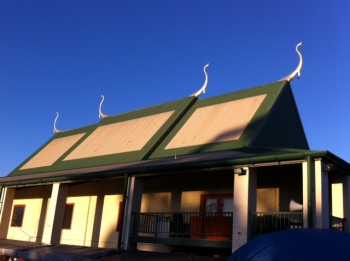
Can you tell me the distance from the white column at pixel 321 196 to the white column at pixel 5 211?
17010 mm

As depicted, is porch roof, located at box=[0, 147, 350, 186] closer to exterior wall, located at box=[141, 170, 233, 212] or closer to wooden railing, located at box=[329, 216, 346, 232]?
exterior wall, located at box=[141, 170, 233, 212]

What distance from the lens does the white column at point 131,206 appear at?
55.4 feet

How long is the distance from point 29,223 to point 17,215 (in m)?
1.81

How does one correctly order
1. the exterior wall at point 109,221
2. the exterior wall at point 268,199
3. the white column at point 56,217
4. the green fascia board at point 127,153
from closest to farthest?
the exterior wall at point 268,199
the white column at point 56,217
the exterior wall at point 109,221
the green fascia board at point 127,153

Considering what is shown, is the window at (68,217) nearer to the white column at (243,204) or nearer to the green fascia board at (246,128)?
the green fascia board at (246,128)

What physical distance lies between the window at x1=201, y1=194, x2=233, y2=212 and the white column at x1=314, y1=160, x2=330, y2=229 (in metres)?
4.74

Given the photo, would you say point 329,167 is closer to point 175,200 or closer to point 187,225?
point 187,225

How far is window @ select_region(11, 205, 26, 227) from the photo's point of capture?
26231 millimetres

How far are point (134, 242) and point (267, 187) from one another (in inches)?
211

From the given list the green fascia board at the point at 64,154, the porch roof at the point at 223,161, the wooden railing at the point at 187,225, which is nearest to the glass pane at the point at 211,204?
the wooden railing at the point at 187,225

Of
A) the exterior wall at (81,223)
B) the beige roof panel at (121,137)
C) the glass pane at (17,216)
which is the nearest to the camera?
the exterior wall at (81,223)

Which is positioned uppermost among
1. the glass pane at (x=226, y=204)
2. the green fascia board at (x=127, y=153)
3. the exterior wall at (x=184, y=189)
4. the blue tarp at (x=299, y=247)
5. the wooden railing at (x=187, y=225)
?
the green fascia board at (x=127, y=153)

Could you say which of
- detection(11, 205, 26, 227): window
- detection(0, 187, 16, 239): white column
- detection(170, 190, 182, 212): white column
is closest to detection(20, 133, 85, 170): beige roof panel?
detection(11, 205, 26, 227): window

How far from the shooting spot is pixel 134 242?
16.8 metres
